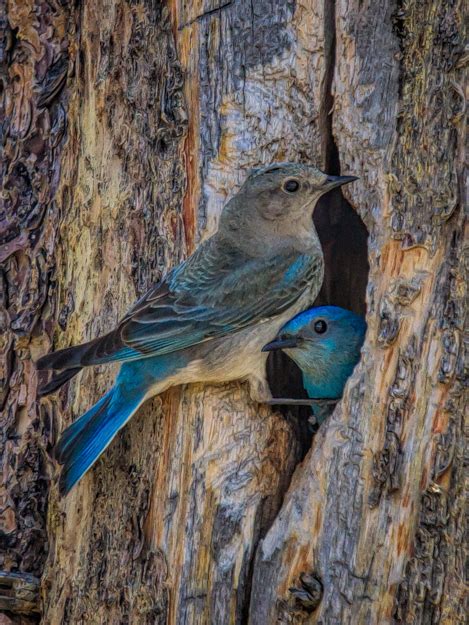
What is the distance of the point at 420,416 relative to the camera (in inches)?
150

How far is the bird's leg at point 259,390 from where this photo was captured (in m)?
4.51

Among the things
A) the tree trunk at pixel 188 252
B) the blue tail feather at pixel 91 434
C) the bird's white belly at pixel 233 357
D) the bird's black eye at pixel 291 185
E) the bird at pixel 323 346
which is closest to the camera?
the tree trunk at pixel 188 252

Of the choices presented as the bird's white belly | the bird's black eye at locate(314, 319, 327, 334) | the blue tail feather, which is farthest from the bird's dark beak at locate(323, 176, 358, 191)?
the blue tail feather

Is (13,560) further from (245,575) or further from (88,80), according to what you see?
(88,80)

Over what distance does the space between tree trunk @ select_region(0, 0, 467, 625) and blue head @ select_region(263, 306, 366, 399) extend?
0.23 meters

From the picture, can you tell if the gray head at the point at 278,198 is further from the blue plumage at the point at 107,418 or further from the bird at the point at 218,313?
the blue plumage at the point at 107,418

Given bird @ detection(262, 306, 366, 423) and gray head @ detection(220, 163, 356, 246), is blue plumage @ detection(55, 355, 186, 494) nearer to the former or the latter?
bird @ detection(262, 306, 366, 423)

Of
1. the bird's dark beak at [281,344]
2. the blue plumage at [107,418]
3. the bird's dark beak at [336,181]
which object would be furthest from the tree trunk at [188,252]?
the bird's dark beak at [281,344]

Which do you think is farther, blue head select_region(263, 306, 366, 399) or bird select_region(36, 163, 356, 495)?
blue head select_region(263, 306, 366, 399)

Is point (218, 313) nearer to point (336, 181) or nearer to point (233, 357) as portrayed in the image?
point (233, 357)

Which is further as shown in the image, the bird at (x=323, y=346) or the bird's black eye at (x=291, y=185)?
the bird at (x=323, y=346)

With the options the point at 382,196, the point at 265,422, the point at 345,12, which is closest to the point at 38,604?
the point at 265,422

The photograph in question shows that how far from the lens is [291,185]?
4.61 meters

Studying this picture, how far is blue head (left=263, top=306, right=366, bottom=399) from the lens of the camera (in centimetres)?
475
